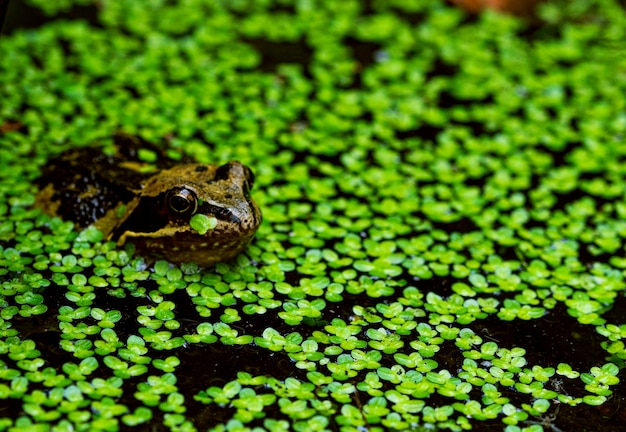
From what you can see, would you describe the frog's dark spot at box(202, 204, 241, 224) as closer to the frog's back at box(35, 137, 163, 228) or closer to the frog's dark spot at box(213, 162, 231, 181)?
the frog's dark spot at box(213, 162, 231, 181)

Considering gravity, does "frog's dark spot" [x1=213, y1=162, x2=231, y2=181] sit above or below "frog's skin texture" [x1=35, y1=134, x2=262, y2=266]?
above

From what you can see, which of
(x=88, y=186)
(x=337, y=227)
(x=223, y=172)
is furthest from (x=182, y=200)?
(x=337, y=227)

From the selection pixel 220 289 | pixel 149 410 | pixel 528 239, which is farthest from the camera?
pixel 528 239

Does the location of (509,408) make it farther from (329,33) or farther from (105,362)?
(329,33)

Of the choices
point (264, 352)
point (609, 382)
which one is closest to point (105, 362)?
point (264, 352)

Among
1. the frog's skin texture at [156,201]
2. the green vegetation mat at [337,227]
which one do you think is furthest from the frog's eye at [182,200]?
the green vegetation mat at [337,227]

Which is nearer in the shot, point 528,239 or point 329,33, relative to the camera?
point 528,239

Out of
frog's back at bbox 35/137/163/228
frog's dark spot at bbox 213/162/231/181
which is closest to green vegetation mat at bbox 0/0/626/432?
frog's back at bbox 35/137/163/228
